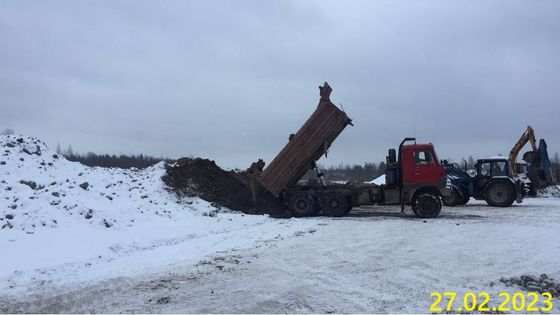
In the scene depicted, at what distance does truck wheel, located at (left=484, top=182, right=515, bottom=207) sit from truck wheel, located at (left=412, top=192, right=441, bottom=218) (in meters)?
7.45

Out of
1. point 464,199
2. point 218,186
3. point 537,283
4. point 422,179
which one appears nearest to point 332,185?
point 422,179

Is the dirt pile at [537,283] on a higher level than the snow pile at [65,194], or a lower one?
lower

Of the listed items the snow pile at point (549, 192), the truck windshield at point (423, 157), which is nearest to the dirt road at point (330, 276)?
the truck windshield at point (423, 157)

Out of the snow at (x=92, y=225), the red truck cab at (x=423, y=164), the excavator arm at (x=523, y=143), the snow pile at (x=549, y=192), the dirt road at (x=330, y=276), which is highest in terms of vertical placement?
the excavator arm at (x=523, y=143)

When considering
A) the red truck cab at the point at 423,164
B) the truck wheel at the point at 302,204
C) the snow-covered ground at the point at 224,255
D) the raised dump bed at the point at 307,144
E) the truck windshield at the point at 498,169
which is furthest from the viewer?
the truck windshield at the point at 498,169

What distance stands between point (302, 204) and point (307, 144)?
8.41ft

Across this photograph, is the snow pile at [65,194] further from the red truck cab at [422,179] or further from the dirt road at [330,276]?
the red truck cab at [422,179]

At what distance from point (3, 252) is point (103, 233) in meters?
2.72

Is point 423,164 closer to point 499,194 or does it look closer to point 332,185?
point 332,185

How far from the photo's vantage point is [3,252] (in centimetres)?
1027

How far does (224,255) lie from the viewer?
1097cm

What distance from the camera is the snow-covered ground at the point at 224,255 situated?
7516 mm

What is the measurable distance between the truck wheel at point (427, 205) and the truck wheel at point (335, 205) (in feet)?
9.11

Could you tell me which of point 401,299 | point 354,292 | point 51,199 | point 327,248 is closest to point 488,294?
point 401,299
